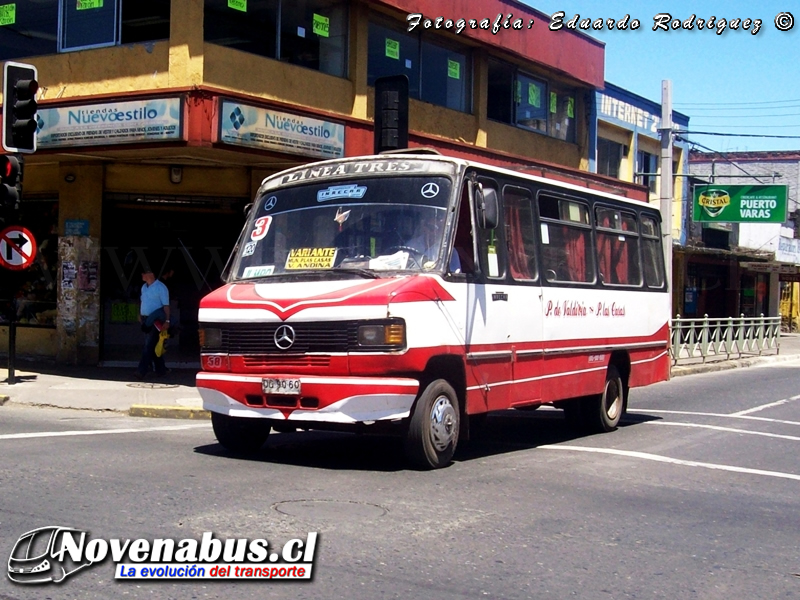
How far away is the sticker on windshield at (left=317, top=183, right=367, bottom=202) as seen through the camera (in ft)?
31.6

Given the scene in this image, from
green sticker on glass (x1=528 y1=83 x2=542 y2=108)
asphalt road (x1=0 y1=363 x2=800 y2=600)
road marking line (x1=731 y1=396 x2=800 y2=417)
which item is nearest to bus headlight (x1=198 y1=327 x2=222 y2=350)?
asphalt road (x1=0 y1=363 x2=800 y2=600)

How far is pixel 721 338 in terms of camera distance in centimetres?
2730

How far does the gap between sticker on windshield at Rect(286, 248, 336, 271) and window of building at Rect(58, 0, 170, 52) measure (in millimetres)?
8264

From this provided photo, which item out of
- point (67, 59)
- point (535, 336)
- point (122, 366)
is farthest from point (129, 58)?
point (535, 336)

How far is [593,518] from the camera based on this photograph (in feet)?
24.3

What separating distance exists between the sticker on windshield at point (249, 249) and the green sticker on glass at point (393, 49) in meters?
11.3

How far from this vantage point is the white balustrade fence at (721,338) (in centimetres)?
2527

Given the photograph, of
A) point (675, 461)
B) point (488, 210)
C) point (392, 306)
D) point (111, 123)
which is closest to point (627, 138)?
point (111, 123)

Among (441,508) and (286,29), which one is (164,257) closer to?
(286,29)

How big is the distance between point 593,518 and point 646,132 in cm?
2830

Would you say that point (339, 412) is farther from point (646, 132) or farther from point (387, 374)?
point (646, 132)

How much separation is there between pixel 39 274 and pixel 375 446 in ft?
38.7

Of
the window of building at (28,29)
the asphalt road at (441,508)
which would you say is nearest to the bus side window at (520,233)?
the asphalt road at (441,508)

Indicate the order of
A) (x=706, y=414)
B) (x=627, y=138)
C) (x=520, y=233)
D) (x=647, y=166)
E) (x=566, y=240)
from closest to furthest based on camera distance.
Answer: (x=520, y=233)
(x=566, y=240)
(x=706, y=414)
(x=627, y=138)
(x=647, y=166)
